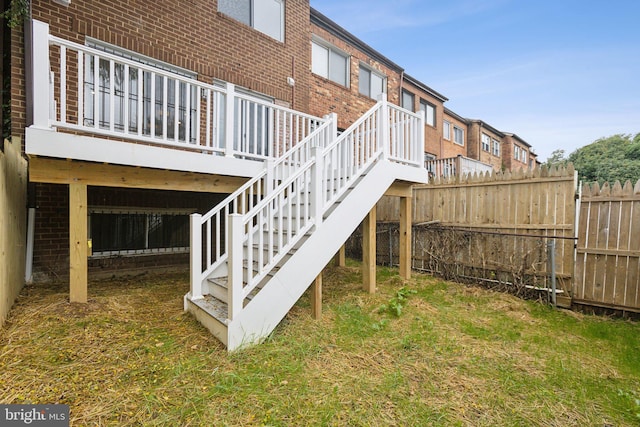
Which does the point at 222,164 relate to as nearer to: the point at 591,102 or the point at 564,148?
the point at 591,102

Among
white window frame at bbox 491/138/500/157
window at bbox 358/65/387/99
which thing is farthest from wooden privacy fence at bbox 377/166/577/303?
white window frame at bbox 491/138/500/157

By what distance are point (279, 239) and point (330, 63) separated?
852 centimetres

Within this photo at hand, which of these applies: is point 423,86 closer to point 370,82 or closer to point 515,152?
point 370,82

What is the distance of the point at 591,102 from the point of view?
1678cm

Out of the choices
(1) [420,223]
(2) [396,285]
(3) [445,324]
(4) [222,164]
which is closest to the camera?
(3) [445,324]

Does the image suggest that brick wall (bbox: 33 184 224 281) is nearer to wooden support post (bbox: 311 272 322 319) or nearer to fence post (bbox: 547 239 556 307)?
wooden support post (bbox: 311 272 322 319)

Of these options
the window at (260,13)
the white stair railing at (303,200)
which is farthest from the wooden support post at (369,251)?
the window at (260,13)

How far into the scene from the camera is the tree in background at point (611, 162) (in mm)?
18781

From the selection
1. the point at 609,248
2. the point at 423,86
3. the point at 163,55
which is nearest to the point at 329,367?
the point at 609,248

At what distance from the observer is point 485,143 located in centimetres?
2100

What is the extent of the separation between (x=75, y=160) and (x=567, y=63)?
1517 cm

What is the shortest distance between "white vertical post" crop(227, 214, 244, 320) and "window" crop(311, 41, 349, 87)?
8.03m

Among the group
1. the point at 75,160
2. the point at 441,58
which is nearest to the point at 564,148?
the point at 441,58

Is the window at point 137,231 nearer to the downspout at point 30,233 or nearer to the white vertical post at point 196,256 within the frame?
the downspout at point 30,233
